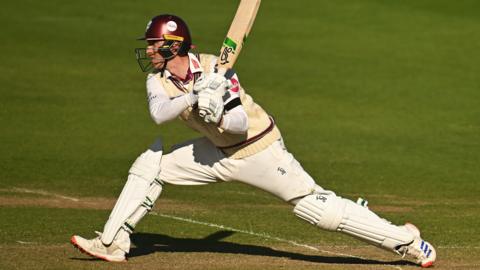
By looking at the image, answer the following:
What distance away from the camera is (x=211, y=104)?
8.66 m

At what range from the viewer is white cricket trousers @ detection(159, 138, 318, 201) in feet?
30.3

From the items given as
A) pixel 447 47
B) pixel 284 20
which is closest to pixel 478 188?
pixel 447 47

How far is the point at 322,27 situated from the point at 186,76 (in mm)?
18094

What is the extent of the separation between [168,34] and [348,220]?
2.17 m

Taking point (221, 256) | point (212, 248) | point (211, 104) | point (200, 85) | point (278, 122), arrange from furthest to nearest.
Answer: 1. point (278, 122)
2. point (212, 248)
3. point (221, 256)
4. point (200, 85)
5. point (211, 104)

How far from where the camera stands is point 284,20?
28.0 metres

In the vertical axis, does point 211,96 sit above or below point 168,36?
below

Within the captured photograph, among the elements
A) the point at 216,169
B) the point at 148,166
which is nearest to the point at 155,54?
the point at 148,166

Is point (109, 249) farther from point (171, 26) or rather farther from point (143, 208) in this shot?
point (171, 26)

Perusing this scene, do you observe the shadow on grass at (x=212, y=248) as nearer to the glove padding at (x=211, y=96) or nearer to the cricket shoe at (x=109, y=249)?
the cricket shoe at (x=109, y=249)

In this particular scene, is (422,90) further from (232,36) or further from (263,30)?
(232,36)

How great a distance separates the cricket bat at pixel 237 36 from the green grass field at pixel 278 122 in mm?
1719

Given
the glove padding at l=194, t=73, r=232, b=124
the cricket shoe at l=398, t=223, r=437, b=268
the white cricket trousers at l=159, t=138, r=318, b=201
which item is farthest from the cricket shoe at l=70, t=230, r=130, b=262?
the cricket shoe at l=398, t=223, r=437, b=268

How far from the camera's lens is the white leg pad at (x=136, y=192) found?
30.6 ft
